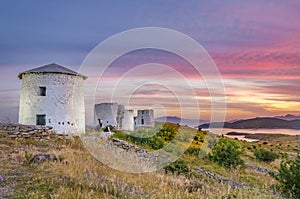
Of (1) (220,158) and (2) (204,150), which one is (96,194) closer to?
(1) (220,158)

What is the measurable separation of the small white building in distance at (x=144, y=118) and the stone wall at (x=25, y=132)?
37102mm

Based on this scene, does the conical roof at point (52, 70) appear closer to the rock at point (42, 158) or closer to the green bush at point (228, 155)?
the green bush at point (228, 155)

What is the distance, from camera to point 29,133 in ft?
57.4

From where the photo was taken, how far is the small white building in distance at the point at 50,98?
1112 inches

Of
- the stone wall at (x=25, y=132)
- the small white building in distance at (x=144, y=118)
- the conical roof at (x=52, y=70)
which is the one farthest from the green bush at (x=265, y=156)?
the small white building in distance at (x=144, y=118)

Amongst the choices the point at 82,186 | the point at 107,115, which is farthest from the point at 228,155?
the point at 107,115

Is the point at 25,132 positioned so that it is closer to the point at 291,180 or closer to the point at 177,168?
the point at 177,168

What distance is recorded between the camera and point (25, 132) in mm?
17391

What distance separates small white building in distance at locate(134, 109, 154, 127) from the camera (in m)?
55.3

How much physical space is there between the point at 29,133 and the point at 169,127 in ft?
53.0

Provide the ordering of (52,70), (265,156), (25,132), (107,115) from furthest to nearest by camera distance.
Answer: (107,115) < (52,70) < (265,156) < (25,132)

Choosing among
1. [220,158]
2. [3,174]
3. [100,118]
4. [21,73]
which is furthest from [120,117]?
[3,174]

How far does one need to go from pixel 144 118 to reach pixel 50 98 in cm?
2871

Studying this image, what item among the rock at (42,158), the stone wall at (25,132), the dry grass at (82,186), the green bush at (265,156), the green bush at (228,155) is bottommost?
the green bush at (265,156)
